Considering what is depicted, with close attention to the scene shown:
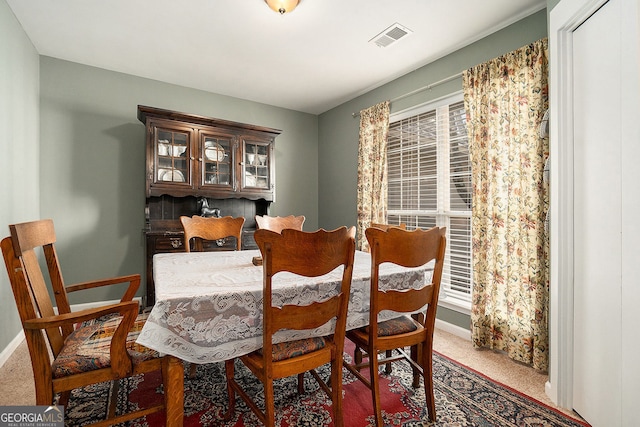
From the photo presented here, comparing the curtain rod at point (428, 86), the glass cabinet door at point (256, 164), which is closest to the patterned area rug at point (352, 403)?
the glass cabinet door at point (256, 164)

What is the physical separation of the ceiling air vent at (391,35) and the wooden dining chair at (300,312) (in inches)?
82.2

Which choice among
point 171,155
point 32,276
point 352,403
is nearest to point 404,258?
point 352,403

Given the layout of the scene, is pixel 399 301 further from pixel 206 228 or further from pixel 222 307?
pixel 206 228

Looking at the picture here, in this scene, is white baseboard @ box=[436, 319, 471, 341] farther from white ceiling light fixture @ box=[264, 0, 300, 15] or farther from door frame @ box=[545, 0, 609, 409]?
white ceiling light fixture @ box=[264, 0, 300, 15]

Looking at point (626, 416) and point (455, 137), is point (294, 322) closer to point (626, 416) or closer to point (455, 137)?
point (626, 416)

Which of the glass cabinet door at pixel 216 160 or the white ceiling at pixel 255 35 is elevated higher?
the white ceiling at pixel 255 35

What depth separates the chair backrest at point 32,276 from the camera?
1.16 m

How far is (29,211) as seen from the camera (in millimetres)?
2775

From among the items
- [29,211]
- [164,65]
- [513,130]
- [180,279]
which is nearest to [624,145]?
[513,130]

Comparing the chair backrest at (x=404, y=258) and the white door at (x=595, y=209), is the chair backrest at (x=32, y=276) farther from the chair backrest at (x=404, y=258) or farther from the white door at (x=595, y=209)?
the white door at (x=595, y=209)

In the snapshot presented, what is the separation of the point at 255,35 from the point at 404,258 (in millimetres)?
2346

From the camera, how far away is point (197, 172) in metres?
3.47

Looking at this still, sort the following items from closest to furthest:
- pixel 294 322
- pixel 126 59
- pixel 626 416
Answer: pixel 294 322
pixel 626 416
pixel 126 59

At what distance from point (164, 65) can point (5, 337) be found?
9.09 feet
